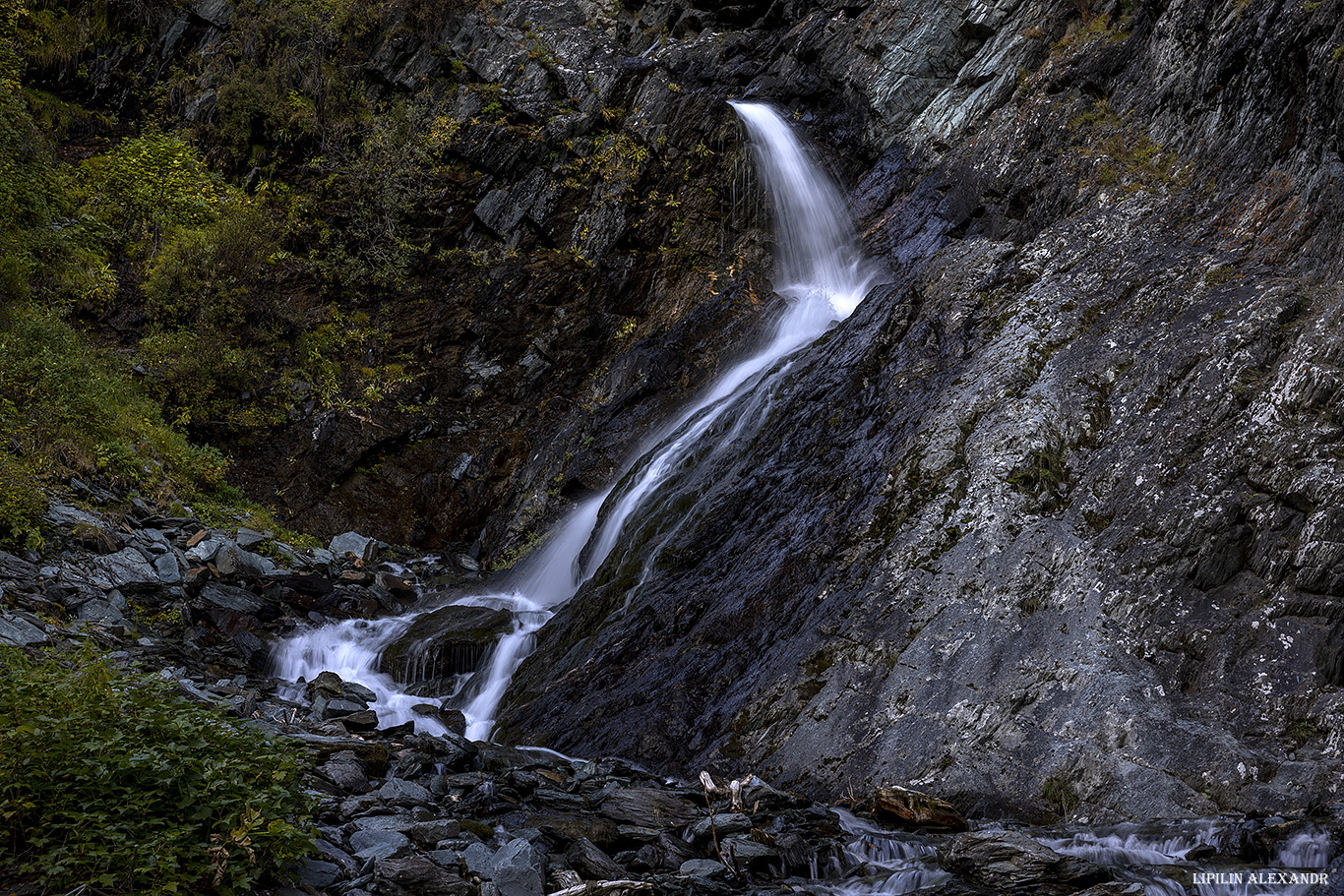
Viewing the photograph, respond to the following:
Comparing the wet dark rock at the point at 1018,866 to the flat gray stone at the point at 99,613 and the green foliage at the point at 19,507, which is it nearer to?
the flat gray stone at the point at 99,613

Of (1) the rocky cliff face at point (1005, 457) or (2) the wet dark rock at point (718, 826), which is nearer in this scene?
(2) the wet dark rock at point (718, 826)

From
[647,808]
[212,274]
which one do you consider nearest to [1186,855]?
[647,808]

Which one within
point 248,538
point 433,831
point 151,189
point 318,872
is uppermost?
point 151,189

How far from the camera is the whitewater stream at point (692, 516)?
16.0 feet

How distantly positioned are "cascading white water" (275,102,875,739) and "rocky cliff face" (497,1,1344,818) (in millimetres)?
895

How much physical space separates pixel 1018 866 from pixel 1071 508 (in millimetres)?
3424

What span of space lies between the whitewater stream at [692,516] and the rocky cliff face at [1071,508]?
16.1 inches

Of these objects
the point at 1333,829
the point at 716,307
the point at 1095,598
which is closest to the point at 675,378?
the point at 716,307

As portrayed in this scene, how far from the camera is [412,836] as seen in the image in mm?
→ 4984

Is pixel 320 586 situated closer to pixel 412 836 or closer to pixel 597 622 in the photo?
pixel 597 622

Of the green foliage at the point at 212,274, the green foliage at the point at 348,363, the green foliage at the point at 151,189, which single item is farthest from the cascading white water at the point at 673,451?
the green foliage at the point at 151,189

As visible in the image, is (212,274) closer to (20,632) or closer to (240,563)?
(240,563)

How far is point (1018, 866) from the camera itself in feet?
15.8

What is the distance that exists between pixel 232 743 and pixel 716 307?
43.6 feet
